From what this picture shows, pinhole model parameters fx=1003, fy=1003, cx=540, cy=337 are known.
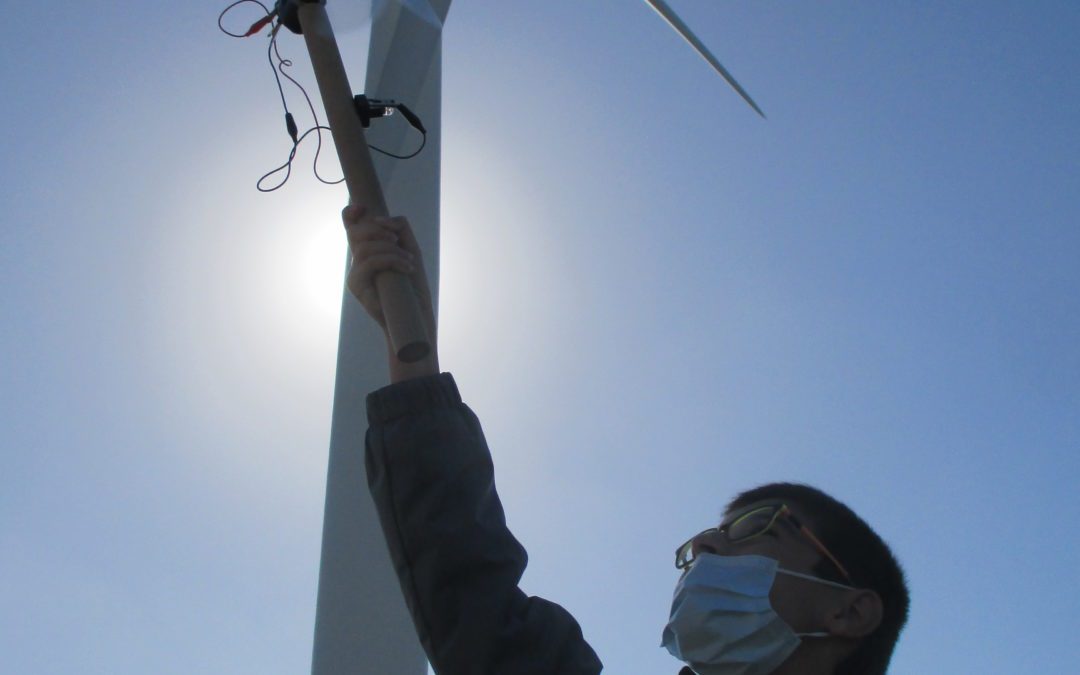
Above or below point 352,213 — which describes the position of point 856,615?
below

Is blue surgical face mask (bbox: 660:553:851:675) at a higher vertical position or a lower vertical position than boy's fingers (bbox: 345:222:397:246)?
lower

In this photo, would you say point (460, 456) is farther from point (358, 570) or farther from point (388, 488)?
point (358, 570)

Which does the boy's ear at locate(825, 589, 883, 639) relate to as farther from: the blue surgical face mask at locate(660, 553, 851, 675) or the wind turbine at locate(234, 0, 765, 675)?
the wind turbine at locate(234, 0, 765, 675)

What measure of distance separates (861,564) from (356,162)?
9.51 ft

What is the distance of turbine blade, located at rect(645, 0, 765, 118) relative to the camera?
13.9 metres

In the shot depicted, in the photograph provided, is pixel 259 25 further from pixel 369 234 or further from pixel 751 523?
pixel 751 523

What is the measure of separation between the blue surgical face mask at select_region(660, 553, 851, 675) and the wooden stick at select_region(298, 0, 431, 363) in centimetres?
196

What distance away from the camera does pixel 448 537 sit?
9.95 ft

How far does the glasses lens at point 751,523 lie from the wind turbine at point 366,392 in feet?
8.22

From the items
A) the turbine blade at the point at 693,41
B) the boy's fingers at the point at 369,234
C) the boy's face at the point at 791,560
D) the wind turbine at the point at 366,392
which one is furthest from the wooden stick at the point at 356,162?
the turbine blade at the point at 693,41

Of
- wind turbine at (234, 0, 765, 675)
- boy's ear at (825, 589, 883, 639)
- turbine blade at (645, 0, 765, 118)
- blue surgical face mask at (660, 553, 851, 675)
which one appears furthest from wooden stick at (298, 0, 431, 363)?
turbine blade at (645, 0, 765, 118)

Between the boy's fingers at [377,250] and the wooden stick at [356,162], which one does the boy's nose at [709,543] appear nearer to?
the wooden stick at [356,162]

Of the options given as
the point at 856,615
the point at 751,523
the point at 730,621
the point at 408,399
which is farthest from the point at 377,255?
the point at 856,615

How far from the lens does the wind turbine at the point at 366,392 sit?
6.21 meters
